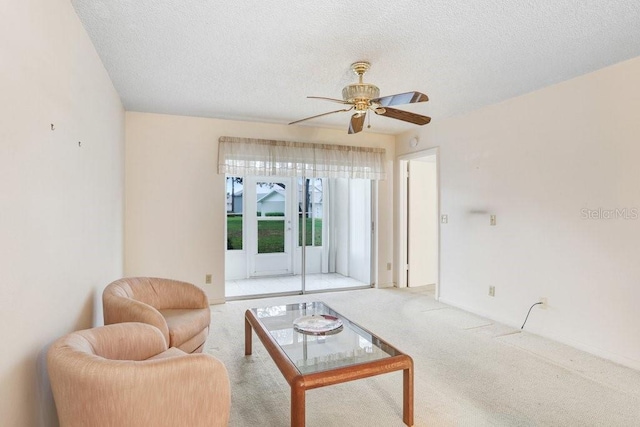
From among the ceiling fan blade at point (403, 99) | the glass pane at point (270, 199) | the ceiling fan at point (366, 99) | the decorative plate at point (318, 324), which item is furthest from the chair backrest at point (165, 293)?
the glass pane at point (270, 199)

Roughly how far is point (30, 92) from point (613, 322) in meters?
4.04

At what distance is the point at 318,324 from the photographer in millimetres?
2502

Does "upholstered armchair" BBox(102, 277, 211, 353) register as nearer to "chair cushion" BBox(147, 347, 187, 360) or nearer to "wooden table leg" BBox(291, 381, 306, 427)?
"chair cushion" BBox(147, 347, 187, 360)

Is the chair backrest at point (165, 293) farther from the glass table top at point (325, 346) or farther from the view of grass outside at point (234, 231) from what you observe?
the view of grass outside at point (234, 231)

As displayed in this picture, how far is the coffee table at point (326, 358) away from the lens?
1726 millimetres

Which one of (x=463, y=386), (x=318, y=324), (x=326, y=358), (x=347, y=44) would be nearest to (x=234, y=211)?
(x=318, y=324)

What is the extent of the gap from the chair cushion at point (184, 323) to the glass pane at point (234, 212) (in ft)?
9.71

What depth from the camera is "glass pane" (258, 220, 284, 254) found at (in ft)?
19.2

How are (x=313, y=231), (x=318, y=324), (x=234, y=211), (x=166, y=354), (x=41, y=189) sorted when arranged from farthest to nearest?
(x=313, y=231)
(x=234, y=211)
(x=318, y=324)
(x=166, y=354)
(x=41, y=189)

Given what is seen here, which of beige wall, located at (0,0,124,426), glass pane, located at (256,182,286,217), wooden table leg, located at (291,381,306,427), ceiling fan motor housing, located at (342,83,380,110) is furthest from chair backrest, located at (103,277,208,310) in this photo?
glass pane, located at (256,182,286,217)

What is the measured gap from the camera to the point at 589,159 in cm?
296

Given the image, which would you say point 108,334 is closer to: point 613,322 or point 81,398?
point 81,398

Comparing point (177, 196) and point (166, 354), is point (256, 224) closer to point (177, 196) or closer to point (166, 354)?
point (177, 196)

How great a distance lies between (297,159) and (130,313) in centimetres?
314
